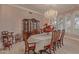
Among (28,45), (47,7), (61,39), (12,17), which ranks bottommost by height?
(28,45)

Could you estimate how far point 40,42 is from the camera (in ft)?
8.90

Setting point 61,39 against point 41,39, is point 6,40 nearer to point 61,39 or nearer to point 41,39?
point 41,39

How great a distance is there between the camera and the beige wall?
267 cm

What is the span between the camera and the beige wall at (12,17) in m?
2.67

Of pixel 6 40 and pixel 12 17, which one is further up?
pixel 12 17

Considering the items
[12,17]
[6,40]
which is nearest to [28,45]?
[6,40]

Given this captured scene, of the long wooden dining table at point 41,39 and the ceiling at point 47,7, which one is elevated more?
the ceiling at point 47,7

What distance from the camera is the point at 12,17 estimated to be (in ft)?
8.76

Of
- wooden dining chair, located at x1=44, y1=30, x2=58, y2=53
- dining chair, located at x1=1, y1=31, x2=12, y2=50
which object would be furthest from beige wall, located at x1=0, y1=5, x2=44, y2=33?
wooden dining chair, located at x1=44, y1=30, x2=58, y2=53

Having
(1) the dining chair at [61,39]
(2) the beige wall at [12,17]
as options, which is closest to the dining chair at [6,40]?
(2) the beige wall at [12,17]

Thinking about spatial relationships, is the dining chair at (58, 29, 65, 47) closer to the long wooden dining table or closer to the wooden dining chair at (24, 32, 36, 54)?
the long wooden dining table

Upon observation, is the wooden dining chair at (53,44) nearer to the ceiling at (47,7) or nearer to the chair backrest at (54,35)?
the chair backrest at (54,35)

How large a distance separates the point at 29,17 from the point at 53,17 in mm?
400
